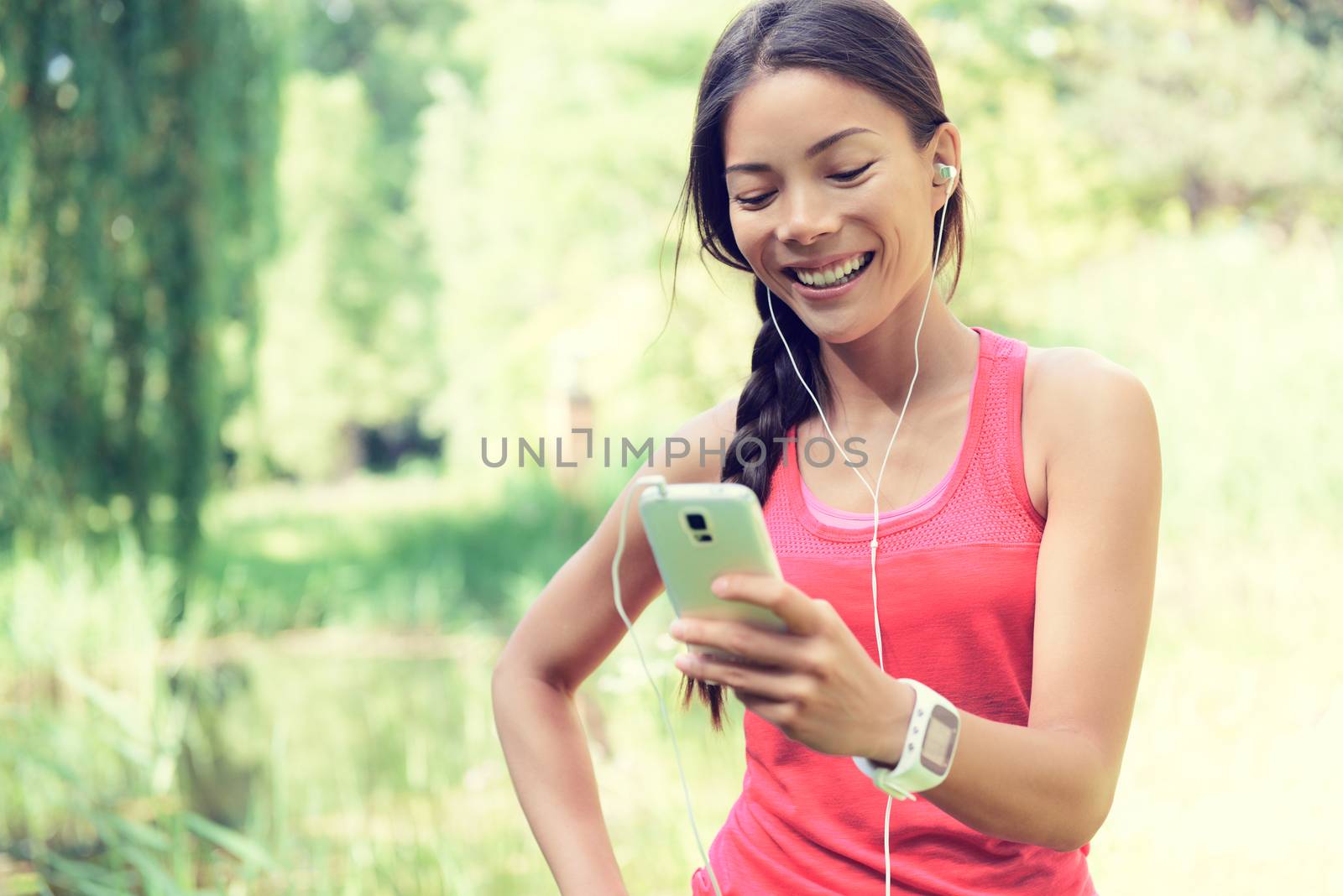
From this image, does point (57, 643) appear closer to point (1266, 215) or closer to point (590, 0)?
point (590, 0)

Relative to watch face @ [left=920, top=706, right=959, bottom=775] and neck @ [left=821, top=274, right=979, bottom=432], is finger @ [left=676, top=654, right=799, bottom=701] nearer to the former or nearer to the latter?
watch face @ [left=920, top=706, right=959, bottom=775]

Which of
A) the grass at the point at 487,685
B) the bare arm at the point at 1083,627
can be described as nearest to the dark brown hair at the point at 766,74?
the bare arm at the point at 1083,627

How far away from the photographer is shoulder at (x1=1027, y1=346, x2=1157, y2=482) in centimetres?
102

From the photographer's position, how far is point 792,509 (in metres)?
1.17

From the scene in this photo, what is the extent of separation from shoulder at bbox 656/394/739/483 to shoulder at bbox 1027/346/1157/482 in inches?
13.2

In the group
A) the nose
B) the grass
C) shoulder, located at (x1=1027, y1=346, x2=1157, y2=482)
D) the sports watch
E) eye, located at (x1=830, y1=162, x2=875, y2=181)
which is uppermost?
eye, located at (x1=830, y1=162, x2=875, y2=181)

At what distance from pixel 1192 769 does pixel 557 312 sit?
9974mm

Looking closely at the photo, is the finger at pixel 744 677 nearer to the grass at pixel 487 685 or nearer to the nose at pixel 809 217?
the nose at pixel 809 217

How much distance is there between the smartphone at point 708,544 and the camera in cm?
78

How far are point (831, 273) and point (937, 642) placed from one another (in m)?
0.33

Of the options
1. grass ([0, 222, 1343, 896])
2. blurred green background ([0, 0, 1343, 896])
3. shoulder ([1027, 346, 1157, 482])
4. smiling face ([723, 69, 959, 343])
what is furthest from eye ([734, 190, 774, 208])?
grass ([0, 222, 1343, 896])

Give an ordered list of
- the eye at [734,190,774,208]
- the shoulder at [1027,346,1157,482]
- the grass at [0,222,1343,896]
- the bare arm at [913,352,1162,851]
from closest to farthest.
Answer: the bare arm at [913,352,1162,851] → the shoulder at [1027,346,1157,482] → the eye at [734,190,774,208] → the grass at [0,222,1343,896]

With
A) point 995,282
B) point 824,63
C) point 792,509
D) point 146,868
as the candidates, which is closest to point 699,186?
point 824,63

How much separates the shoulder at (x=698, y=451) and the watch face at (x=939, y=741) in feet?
1.62
